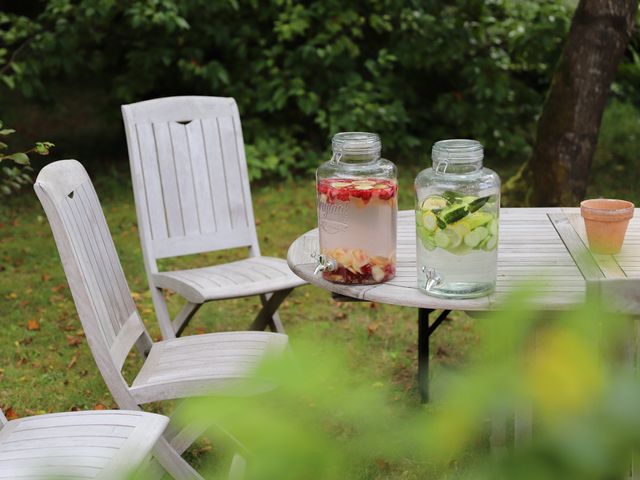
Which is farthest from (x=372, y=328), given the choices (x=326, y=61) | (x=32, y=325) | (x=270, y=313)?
(x=326, y=61)

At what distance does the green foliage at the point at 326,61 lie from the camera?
7.52 meters

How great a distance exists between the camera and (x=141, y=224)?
12.5ft

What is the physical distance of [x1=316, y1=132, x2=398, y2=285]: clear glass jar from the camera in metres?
2.48

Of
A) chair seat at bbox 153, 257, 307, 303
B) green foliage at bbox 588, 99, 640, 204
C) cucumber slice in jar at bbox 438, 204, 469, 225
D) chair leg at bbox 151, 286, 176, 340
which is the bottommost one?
green foliage at bbox 588, 99, 640, 204

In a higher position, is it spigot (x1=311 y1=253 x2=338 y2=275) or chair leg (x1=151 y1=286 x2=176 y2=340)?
spigot (x1=311 y1=253 x2=338 y2=275)

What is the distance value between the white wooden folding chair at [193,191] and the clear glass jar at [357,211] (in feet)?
3.62

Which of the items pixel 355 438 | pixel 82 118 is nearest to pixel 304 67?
pixel 82 118

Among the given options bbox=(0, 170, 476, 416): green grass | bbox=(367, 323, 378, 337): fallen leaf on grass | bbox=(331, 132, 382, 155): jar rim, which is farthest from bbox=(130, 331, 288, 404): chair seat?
bbox=(367, 323, 378, 337): fallen leaf on grass

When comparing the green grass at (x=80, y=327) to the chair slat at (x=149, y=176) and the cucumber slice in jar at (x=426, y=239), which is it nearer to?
the chair slat at (x=149, y=176)

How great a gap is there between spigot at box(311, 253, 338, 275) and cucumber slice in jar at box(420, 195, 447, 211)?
360 mm

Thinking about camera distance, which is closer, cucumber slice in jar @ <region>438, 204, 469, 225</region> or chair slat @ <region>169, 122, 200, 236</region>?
cucumber slice in jar @ <region>438, 204, 469, 225</region>

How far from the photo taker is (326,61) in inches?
298

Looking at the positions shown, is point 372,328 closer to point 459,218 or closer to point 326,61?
point 459,218

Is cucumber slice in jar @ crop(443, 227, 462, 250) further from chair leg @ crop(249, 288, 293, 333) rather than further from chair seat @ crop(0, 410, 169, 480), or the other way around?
chair leg @ crop(249, 288, 293, 333)
